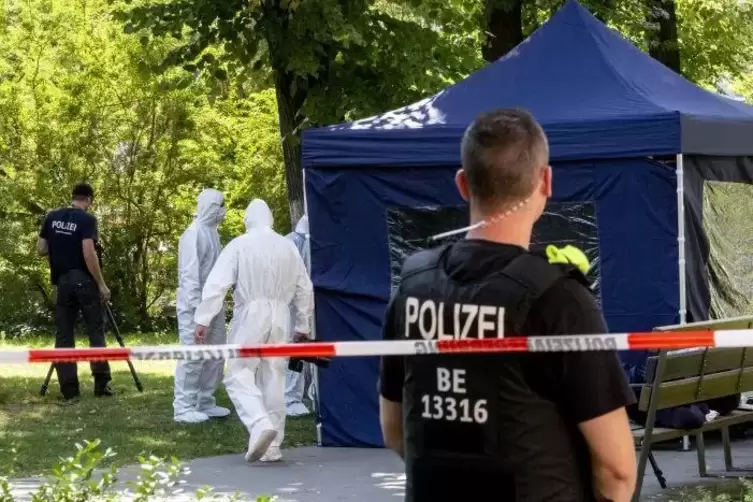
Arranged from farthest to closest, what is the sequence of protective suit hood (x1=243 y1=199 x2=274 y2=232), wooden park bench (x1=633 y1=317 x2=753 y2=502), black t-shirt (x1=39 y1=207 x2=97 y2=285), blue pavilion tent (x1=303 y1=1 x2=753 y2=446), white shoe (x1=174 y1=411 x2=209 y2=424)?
black t-shirt (x1=39 y1=207 x2=97 y2=285) → white shoe (x1=174 y1=411 x2=209 y2=424) → protective suit hood (x1=243 y1=199 x2=274 y2=232) → blue pavilion tent (x1=303 y1=1 x2=753 y2=446) → wooden park bench (x1=633 y1=317 x2=753 y2=502)

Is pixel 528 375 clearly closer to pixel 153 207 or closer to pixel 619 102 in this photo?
pixel 619 102

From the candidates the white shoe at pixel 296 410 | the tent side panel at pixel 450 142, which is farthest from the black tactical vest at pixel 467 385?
the white shoe at pixel 296 410

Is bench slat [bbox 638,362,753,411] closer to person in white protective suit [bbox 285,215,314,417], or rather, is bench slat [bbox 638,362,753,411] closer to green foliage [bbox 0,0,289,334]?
person in white protective suit [bbox 285,215,314,417]

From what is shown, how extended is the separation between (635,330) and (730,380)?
190 cm

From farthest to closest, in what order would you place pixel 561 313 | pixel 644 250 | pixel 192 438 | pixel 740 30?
pixel 740 30, pixel 192 438, pixel 644 250, pixel 561 313

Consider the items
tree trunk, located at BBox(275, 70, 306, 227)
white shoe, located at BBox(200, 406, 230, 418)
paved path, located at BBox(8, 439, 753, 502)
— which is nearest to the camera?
paved path, located at BBox(8, 439, 753, 502)

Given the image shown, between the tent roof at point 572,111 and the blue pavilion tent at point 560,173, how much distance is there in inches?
0.5

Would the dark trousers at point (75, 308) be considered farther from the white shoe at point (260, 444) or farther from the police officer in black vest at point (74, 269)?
the white shoe at point (260, 444)

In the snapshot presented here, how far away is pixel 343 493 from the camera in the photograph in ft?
28.1

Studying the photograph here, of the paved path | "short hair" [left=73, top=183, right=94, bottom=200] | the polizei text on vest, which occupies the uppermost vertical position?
"short hair" [left=73, top=183, right=94, bottom=200]

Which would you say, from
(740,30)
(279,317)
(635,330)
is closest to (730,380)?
(635,330)

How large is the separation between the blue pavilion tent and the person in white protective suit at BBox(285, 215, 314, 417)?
1899 mm

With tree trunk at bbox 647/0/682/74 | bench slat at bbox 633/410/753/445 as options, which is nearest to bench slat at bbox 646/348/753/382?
bench slat at bbox 633/410/753/445

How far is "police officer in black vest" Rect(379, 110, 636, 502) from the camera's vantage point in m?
3.00
